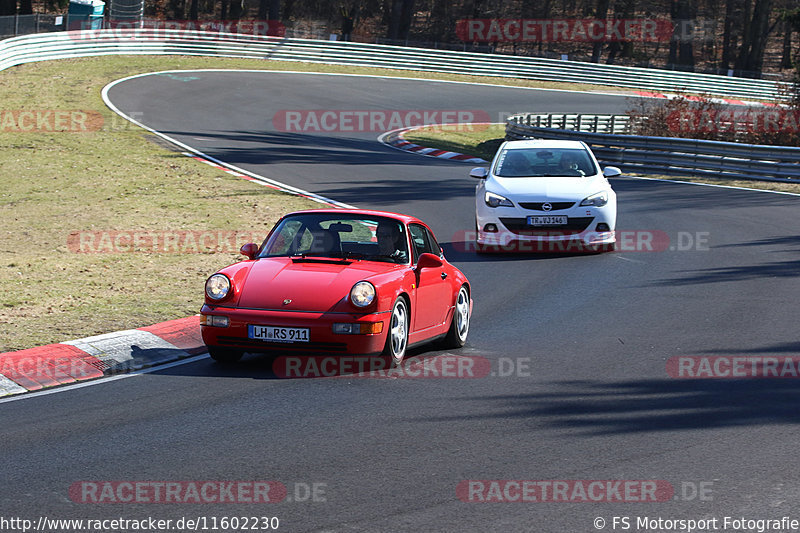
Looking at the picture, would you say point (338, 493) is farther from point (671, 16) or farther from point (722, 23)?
point (722, 23)

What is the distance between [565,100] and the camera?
4744cm

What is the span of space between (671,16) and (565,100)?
160 ft

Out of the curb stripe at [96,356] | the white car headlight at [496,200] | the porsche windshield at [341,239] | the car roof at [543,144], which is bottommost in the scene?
the curb stripe at [96,356]

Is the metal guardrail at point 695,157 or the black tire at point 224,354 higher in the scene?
the metal guardrail at point 695,157

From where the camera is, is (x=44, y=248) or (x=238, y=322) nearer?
(x=238, y=322)

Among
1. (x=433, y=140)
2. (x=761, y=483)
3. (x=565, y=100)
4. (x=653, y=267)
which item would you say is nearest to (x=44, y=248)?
(x=653, y=267)

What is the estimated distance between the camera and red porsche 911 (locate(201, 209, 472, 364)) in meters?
8.46

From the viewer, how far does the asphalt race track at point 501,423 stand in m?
5.43

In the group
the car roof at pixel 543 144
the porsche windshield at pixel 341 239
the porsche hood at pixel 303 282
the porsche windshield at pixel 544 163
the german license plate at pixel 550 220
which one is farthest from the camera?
the car roof at pixel 543 144

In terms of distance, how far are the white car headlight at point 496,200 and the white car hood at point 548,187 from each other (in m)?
0.07

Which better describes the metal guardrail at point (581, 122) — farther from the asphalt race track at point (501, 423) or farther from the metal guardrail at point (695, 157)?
the asphalt race track at point (501, 423)

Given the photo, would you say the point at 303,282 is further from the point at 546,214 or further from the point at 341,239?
the point at 546,214

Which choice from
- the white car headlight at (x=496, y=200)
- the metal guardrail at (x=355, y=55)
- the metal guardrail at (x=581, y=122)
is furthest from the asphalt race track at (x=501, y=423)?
the metal guardrail at (x=355, y=55)

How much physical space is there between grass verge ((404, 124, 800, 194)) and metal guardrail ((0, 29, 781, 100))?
1454 centimetres
